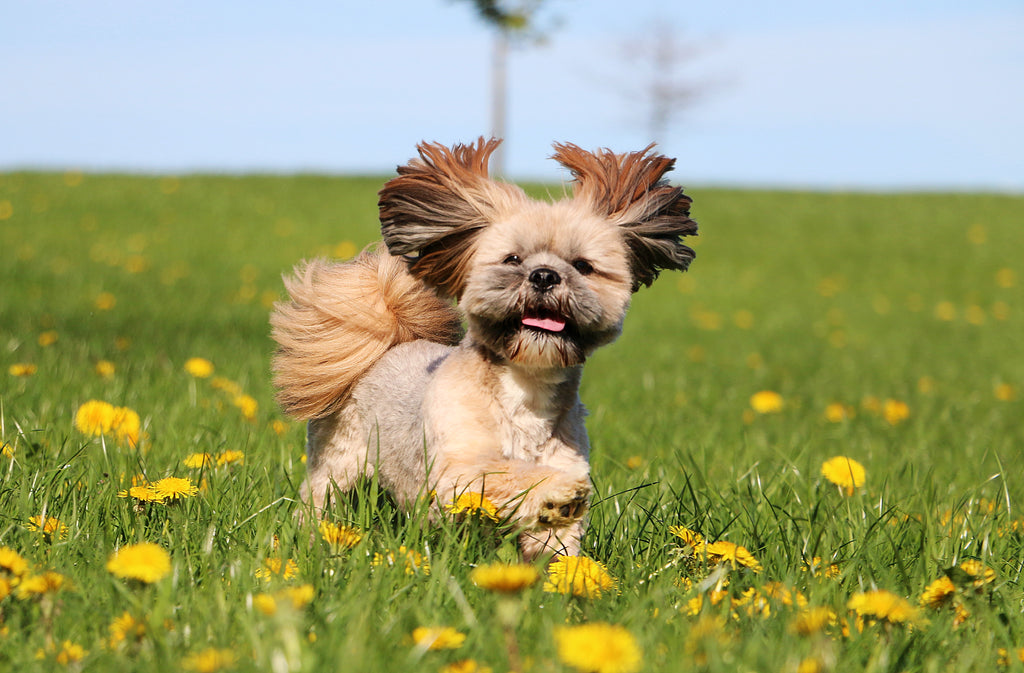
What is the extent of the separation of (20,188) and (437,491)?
21.8 meters

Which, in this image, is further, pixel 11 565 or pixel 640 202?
pixel 640 202

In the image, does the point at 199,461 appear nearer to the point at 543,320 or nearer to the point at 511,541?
the point at 511,541

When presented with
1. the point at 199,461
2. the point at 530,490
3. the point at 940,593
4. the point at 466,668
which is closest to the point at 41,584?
the point at 466,668

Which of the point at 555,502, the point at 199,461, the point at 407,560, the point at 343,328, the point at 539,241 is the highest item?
the point at 539,241

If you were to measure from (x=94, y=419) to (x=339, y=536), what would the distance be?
182 centimetres

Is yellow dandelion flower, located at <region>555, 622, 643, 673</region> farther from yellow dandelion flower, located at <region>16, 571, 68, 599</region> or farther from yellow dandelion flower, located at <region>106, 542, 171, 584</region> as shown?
yellow dandelion flower, located at <region>16, 571, 68, 599</region>

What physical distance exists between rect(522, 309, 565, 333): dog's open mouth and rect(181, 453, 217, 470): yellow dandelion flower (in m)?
1.34

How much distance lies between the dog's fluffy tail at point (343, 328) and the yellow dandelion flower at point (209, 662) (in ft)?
6.61

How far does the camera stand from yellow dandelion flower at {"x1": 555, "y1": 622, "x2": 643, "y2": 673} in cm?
173

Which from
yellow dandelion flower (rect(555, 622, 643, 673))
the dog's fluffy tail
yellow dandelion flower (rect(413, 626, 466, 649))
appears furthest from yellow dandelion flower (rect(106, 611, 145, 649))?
the dog's fluffy tail

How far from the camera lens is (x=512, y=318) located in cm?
305

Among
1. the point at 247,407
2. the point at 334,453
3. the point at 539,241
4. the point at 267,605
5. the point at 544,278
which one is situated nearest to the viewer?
the point at 267,605

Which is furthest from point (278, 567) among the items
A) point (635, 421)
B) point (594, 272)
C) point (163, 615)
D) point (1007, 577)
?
point (635, 421)

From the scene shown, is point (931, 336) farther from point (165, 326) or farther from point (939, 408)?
point (165, 326)
